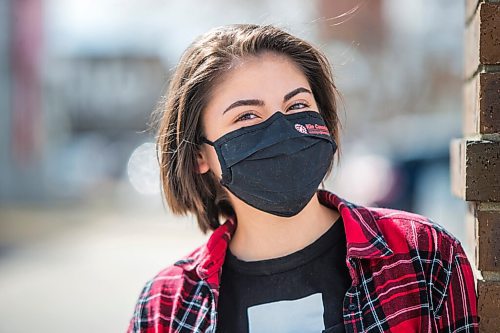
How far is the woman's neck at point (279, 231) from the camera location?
239 cm

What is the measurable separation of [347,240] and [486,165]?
44cm

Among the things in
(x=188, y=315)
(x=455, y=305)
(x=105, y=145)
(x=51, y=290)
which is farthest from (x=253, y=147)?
(x=105, y=145)

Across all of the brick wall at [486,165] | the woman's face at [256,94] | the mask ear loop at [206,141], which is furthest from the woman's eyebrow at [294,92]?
the brick wall at [486,165]

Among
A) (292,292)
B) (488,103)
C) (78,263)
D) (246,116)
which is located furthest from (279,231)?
(78,263)

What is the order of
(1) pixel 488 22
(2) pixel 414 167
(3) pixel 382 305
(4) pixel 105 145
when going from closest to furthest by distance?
1. (1) pixel 488 22
2. (3) pixel 382 305
3. (2) pixel 414 167
4. (4) pixel 105 145

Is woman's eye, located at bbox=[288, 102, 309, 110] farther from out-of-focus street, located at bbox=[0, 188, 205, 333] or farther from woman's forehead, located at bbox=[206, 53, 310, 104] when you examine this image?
out-of-focus street, located at bbox=[0, 188, 205, 333]

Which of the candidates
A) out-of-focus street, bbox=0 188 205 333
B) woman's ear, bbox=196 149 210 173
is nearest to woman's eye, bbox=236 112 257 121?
woman's ear, bbox=196 149 210 173

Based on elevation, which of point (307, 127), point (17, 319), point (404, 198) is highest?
point (307, 127)

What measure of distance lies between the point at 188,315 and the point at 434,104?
86.8 feet

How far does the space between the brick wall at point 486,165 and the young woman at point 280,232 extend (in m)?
0.06

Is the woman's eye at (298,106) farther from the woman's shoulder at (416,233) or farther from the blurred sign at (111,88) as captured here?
the blurred sign at (111,88)

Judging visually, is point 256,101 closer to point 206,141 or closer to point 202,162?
point 206,141

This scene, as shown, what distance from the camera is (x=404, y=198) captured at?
32.9 ft

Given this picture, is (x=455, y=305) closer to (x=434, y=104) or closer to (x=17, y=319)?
(x=17, y=319)
